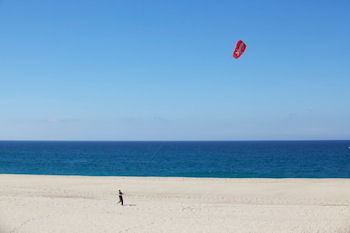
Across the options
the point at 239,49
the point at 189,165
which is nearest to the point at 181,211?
the point at 239,49

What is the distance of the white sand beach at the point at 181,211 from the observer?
12625 millimetres

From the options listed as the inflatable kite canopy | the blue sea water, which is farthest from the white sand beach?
the blue sea water

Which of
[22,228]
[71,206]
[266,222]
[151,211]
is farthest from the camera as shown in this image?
[71,206]

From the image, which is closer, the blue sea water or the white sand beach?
the white sand beach

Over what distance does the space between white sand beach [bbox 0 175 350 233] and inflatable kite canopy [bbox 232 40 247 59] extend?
6812mm

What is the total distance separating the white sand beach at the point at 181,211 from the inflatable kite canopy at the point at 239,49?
6812 millimetres

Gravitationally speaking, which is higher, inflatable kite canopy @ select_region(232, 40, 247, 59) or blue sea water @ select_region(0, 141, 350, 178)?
inflatable kite canopy @ select_region(232, 40, 247, 59)

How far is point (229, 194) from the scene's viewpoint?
20.8 meters

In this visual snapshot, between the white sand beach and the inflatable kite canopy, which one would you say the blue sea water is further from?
the inflatable kite canopy

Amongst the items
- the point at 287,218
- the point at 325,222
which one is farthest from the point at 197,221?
the point at 325,222

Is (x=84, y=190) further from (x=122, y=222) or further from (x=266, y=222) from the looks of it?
(x=266, y=222)

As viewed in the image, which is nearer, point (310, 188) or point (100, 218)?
point (100, 218)

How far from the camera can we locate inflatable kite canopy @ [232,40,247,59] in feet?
51.7

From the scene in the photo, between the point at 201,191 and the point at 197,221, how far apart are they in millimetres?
8863
